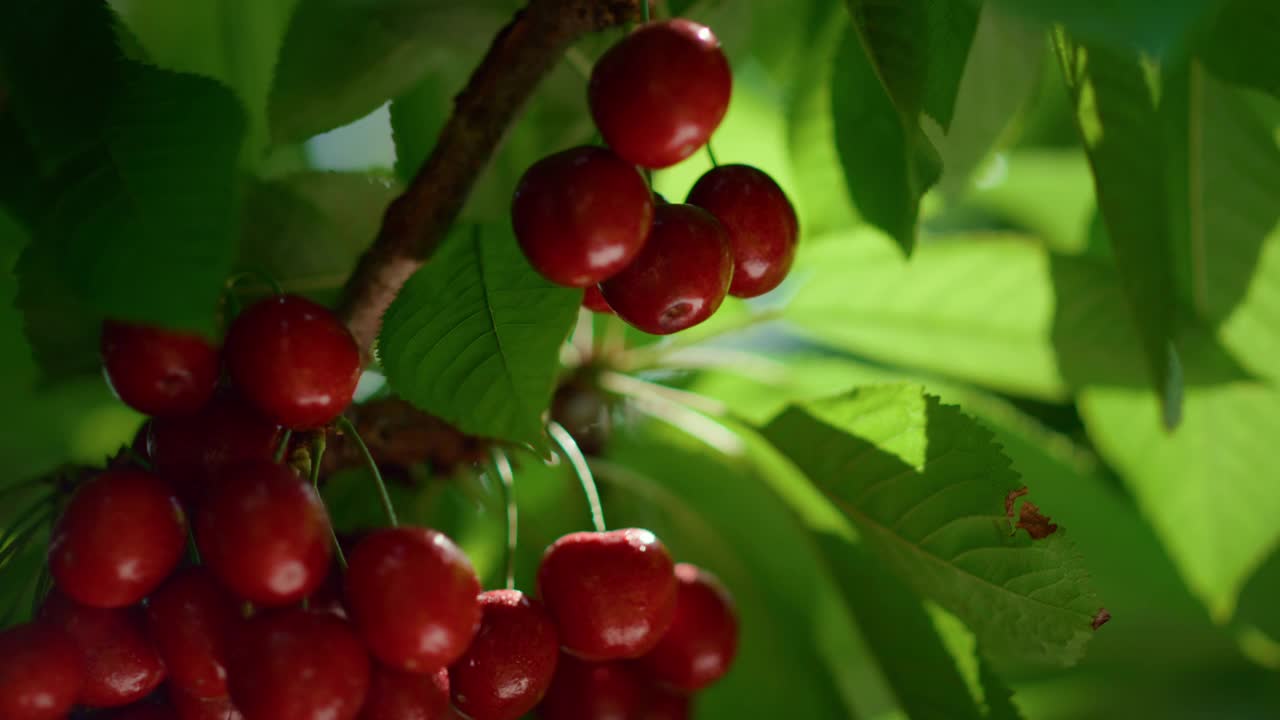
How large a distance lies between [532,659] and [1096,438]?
0.83 metres

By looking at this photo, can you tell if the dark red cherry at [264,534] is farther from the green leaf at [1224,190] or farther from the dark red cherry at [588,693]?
the green leaf at [1224,190]

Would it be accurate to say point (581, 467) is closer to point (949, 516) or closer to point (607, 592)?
point (607, 592)

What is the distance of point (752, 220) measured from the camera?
29.4 inches

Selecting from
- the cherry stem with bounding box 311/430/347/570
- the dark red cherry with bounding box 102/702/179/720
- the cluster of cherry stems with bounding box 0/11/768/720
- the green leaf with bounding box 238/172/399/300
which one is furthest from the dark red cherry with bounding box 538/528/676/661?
the green leaf with bounding box 238/172/399/300

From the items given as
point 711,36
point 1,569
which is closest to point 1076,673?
point 711,36

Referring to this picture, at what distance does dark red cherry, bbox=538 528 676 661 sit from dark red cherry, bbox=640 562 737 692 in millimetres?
119

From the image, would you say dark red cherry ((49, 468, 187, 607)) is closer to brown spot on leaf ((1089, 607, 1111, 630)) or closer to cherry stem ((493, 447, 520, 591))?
cherry stem ((493, 447, 520, 591))

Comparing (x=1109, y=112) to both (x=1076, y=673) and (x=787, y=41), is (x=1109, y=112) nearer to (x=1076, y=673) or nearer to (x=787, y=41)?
(x=787, y=41)

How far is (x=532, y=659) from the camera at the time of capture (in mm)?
721

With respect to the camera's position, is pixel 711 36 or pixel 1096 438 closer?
pixel 711 36

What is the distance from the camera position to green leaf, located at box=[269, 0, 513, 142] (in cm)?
93

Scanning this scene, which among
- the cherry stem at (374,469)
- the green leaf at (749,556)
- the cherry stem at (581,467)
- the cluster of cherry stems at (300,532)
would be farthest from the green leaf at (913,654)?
the cherry stem at (374,469)

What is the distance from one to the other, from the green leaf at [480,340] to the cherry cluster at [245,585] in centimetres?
5

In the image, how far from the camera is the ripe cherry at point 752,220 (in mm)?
747
